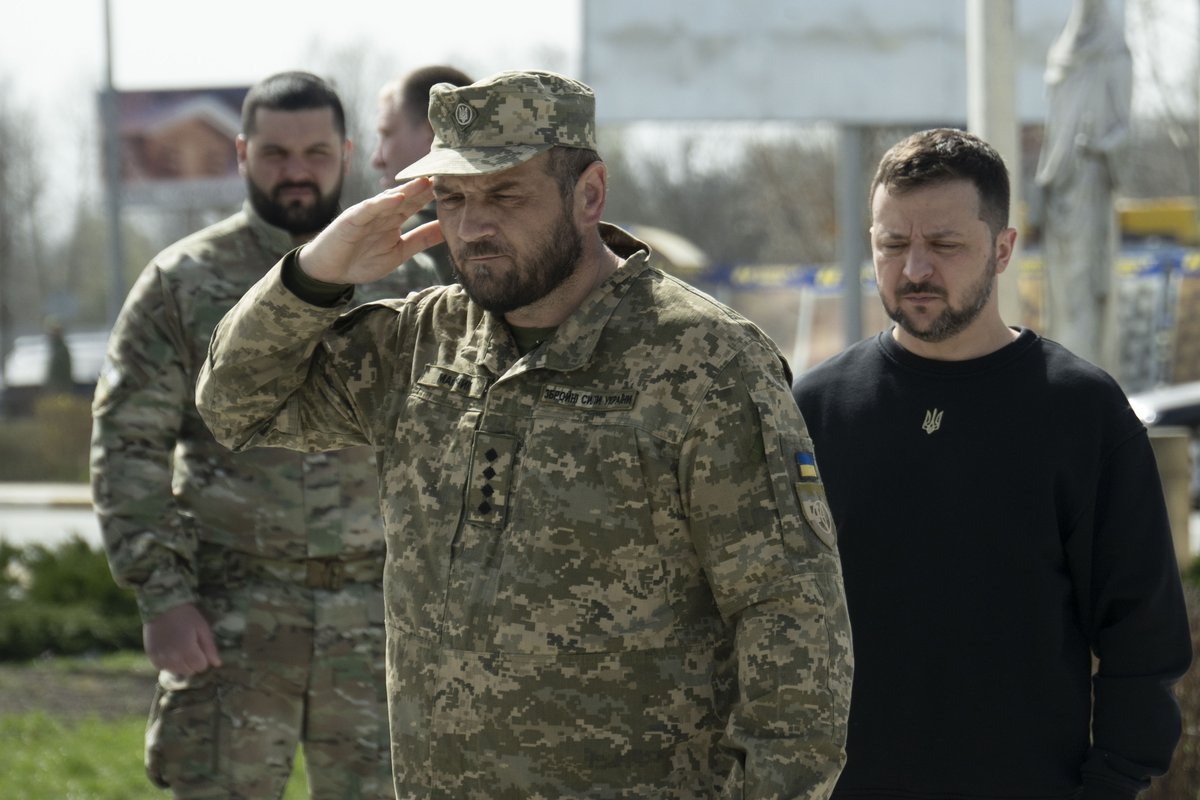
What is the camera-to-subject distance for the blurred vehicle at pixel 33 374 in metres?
36.1

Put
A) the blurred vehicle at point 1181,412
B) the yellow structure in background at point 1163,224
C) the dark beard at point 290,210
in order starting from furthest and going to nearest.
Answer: the yellow structure in background at point 1163,224 < the blurred vehicle at point 1181,412 < the dark beard at point 290,210

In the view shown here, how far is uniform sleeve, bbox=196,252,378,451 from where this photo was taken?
283 cm

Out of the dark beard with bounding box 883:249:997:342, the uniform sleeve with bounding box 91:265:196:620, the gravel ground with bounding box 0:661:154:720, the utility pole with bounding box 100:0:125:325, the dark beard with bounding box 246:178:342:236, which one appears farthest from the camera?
the utility pole with bounding box 100:0:125:325

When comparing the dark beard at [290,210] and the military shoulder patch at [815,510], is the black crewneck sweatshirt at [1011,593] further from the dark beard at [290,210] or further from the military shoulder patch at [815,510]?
the dark beard at [290,210]

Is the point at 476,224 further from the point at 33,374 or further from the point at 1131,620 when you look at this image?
the point at 33,374

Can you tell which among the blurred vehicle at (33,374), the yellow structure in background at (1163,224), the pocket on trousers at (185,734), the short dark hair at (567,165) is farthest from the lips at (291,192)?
the blurred vehicle at (33,374)

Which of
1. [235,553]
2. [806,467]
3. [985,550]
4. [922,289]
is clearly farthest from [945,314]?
[235,553]

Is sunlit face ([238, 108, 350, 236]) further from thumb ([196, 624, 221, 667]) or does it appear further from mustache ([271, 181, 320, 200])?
thumb ([196, 624, 221, 667])

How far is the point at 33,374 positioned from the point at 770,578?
3836 cm

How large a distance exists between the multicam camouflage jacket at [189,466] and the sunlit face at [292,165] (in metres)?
0.06

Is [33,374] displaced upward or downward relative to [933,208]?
downward

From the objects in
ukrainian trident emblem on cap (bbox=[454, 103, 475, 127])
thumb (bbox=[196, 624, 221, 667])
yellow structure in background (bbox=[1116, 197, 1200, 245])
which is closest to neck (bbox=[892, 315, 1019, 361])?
ukrainian trident emblem on cap (bbox=[454, 103, 475, 127])

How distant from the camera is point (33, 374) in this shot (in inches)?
1526

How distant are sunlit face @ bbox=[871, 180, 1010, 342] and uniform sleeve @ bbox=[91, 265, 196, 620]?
5.93ft
